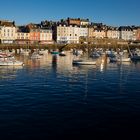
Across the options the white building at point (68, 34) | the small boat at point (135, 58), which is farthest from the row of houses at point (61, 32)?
the small boat at point (135, 58)

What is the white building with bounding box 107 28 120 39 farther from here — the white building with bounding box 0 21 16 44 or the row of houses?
the white building with bounding box 0 21 16 44

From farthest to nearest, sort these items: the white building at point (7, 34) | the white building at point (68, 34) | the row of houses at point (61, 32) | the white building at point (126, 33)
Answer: the white building at point (126, 33)
the white building at point (68, 34)
the row of houses at point (61, 32)
the white building at point (7, 34)

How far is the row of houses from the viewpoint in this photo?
109 meters

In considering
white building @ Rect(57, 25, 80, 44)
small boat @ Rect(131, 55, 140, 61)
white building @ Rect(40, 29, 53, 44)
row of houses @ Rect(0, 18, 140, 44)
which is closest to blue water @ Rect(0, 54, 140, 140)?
small boat @ Rect(131, 55, 140, 61)

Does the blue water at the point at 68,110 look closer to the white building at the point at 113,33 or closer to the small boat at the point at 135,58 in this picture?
the small boat at the point at 135,58

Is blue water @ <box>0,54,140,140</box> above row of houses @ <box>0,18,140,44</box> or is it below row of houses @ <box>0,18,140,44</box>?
below

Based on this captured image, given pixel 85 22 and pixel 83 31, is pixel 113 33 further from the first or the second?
pixel 83 31

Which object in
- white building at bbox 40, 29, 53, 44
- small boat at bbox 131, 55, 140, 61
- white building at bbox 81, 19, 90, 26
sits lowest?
small boat at bbox 131, 55, 140, 61

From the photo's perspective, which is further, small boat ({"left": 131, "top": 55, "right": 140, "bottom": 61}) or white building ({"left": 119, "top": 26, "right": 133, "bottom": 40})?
white building ({"left": 119, "top": 26, "right": 133, "bottom": 40})

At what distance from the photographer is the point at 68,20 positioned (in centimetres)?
13612

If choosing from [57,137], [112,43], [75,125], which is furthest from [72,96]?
[112,43]

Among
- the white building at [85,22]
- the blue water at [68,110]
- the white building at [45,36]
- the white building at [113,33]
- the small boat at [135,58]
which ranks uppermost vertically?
the white building at [85,22]

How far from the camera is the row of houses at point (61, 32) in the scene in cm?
10869

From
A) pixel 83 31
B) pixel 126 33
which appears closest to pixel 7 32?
pixel 83 31
